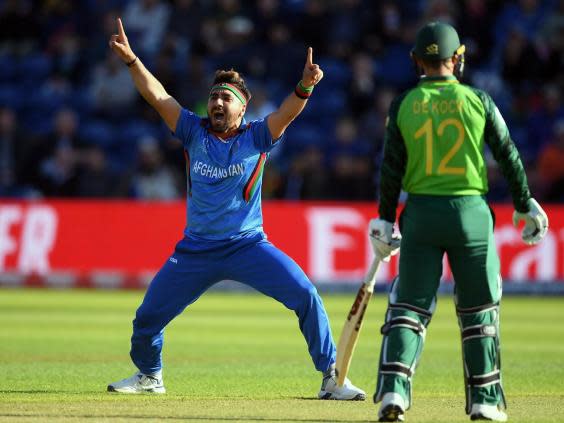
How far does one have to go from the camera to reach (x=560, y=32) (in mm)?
23516

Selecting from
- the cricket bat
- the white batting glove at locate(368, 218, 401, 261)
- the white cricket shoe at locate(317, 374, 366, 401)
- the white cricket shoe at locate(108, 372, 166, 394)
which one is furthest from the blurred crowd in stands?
the white batting glove at locate(368, 218, 401, 261)

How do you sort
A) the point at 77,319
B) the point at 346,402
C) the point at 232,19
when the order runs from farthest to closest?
the point at 232,19, the point at 77,319, the point at 346,402

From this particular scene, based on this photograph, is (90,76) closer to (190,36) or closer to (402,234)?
(190,36)

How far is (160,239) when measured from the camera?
66.8 feet

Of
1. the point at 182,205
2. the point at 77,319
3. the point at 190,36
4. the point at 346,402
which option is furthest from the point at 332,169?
the point at 346,402

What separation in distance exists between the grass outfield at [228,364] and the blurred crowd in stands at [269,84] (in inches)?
132

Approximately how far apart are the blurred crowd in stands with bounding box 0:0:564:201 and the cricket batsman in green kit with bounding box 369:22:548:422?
13934 mm

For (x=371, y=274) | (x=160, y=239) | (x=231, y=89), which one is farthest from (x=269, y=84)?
(x=371, y=274)

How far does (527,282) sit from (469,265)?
1342cm

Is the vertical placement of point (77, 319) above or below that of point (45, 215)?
below

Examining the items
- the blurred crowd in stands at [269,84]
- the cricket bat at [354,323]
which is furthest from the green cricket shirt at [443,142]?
the blurred crowd in stands at [269,84]

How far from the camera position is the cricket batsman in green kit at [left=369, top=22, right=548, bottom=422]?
24.5 feet

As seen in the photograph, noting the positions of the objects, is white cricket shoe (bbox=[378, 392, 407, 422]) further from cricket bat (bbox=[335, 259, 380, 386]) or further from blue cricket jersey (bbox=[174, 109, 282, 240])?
blue cricket jersey (bbox=[174, 109, 282, 240])

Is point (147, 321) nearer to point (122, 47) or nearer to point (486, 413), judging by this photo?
point (122, 47)
